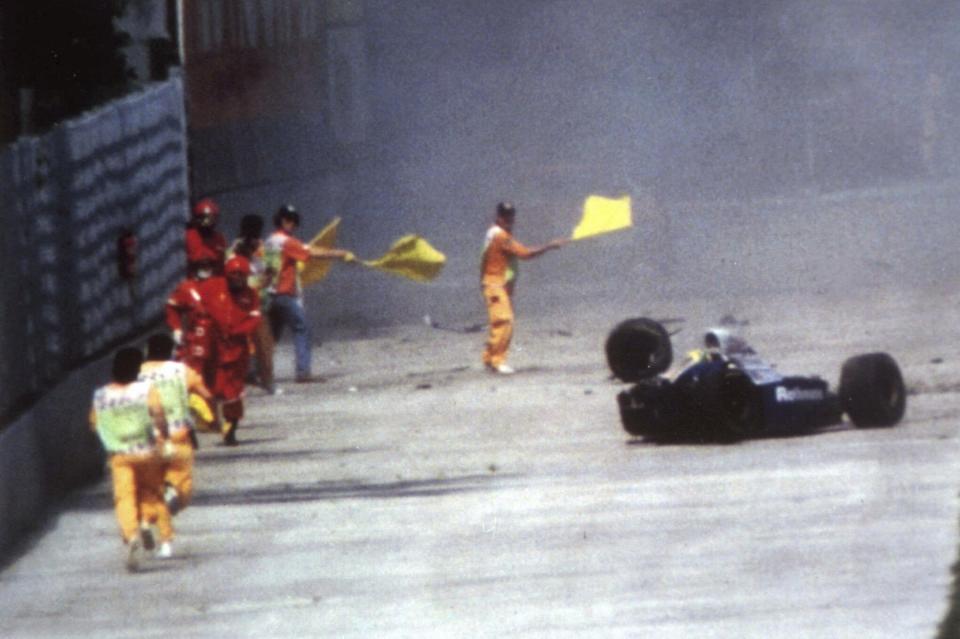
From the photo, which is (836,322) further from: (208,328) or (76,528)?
(76,528)

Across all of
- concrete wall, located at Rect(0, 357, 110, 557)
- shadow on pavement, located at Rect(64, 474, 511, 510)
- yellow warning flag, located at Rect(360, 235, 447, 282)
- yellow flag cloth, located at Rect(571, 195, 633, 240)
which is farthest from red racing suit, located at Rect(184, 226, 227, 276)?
shadow on pavement, located at Rect(64, 474, 511, 510)

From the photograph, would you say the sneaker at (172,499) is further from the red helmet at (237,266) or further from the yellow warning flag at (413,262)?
the yellow warning flag at (413,262)

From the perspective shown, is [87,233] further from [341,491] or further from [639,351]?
[341,491]

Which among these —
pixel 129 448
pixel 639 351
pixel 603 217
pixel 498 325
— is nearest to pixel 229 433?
pixel 639 351

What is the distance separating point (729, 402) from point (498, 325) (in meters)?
7.24

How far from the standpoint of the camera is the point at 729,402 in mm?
18484

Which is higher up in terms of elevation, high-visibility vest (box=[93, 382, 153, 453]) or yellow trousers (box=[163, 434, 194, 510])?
high-visibility vest (box=[93, 382, 153, 453])

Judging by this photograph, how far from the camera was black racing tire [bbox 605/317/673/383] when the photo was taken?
70.7ft

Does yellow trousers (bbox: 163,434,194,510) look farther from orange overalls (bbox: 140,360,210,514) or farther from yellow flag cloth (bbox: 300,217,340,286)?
yellow flag cloth (bbox: 300,217,340,286)

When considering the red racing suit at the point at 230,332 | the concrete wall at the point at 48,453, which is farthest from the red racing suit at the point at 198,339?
the concrete wall at the point at 48,453

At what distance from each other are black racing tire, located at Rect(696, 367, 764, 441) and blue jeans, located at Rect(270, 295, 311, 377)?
289 inches

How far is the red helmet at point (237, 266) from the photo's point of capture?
2066 centimetres

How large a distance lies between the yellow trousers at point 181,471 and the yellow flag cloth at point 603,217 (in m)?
8.55

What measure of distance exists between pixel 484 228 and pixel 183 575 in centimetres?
3982
